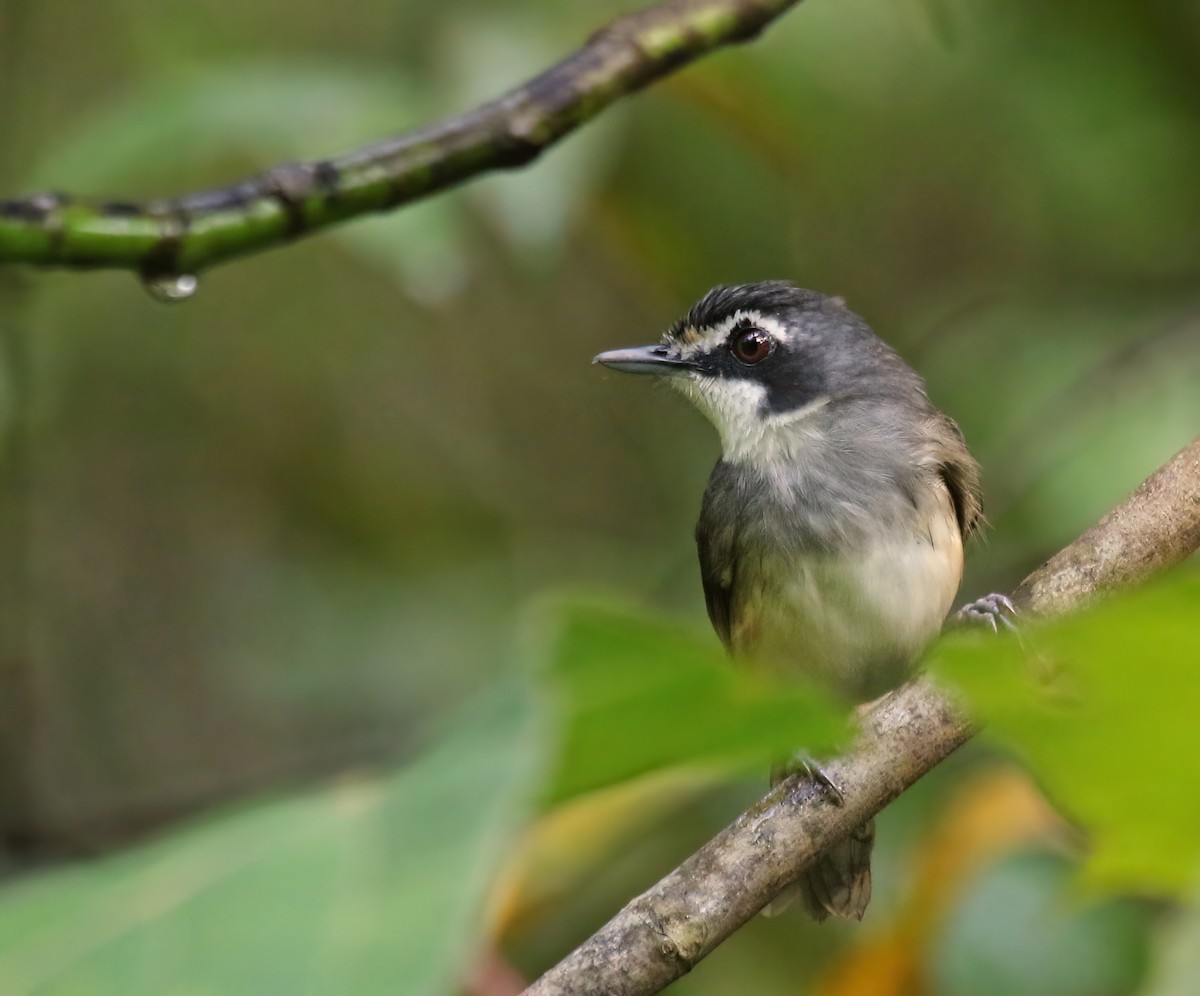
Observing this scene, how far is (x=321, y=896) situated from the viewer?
73 centimetres

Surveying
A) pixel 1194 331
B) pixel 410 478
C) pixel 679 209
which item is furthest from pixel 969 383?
pixel 410 478

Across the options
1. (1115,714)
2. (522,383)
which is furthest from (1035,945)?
(522,383)

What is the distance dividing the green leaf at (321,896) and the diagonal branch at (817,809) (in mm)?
653

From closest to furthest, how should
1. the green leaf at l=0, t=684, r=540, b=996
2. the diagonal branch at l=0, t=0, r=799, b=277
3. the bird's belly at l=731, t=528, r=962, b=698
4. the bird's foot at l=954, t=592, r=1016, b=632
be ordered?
the green leaf at l=0, t=684, r=540, b=996, the diagonal branch at l=0, t=0, r=799, b=277, the bird's foot at l=954, t=592, r=1016, b=632, the bird's belly at l=731, t=528, r=962, b=698

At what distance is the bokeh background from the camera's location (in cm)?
342

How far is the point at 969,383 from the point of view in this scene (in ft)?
16.8

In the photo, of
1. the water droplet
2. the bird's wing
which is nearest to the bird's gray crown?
the bird's wing

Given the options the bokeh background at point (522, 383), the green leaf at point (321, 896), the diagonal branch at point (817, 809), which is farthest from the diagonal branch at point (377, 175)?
the green leaf at point (321, 896)

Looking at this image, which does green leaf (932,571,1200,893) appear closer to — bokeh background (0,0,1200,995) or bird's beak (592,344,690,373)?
bokeh background (0,0,1200,995)

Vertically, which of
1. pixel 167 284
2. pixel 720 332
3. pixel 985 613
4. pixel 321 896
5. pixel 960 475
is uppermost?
pixel 321 896

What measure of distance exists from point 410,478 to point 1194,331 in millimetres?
3051

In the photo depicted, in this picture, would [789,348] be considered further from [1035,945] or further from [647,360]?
[1035,945]

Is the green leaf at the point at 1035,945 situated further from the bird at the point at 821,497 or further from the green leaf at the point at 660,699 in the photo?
the green leaf at the point at 660,699

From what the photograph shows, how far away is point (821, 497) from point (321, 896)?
3.53 m
